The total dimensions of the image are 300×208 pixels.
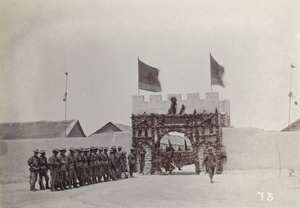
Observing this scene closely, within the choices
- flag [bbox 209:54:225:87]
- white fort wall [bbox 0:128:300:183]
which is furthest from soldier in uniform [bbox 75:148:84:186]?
flag [bbox 209:54:225:87]

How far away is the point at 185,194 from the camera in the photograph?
4.83m

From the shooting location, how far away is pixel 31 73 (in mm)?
5262

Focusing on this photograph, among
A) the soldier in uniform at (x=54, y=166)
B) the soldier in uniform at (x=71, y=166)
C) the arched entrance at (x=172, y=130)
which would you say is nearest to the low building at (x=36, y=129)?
the soldier in uniform at (x=54, y=166)

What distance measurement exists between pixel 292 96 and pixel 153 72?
1621 mm

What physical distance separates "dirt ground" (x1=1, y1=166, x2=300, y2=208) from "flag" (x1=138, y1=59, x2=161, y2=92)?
1.24m

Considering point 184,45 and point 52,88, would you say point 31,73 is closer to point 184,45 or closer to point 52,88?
point 52,88

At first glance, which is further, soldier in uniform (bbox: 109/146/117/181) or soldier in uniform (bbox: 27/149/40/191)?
soldier in uniform (bbox: 109/146/117/181)

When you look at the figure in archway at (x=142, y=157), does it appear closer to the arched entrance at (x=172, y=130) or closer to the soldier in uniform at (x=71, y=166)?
the arched entrance at (x=172, y=130)

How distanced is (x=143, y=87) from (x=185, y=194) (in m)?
1.42

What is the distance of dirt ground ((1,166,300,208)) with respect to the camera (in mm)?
4590

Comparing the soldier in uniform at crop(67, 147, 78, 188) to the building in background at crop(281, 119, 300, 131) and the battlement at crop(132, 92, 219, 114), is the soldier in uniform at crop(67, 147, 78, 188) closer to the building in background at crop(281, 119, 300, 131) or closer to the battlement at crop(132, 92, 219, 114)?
the battlement at crop(132, 92, 219, 114)

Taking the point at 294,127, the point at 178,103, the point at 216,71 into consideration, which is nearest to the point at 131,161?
the point at 178,103

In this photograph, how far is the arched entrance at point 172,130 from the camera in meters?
6.37

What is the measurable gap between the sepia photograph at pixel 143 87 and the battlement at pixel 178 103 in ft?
0.12
